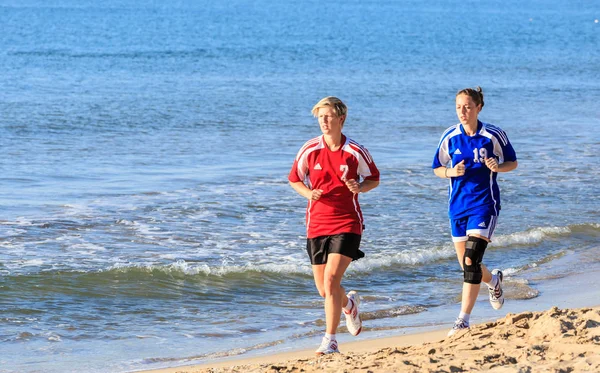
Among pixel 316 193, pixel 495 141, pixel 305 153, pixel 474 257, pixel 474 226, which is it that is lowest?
pixel 474 257

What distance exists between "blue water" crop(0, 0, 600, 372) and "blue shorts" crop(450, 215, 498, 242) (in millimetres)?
1480

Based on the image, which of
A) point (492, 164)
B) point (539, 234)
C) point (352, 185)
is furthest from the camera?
point (539, 234)

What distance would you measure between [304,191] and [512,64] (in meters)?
37.5

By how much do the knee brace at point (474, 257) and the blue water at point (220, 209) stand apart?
1355 mm

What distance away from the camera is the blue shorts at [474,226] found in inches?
248

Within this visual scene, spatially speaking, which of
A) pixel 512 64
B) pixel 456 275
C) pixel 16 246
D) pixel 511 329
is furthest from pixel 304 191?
pixel 512 64

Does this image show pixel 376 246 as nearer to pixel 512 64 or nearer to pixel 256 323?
pixel 256 323

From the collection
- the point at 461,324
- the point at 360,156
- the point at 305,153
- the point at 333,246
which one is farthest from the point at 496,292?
the point at 305,153

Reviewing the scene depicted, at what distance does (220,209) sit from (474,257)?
22.0 ft

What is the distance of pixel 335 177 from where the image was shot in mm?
5863

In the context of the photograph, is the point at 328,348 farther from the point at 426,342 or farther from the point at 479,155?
the point at 479,155

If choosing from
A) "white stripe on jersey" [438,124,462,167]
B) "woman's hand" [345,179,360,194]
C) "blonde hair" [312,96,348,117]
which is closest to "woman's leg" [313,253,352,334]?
"woman's hand" [345,179,360,194]

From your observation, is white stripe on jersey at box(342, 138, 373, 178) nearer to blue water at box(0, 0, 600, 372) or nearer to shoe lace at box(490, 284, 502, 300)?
shoe lace at box(490, 284, 502, 300)

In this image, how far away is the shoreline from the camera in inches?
220
